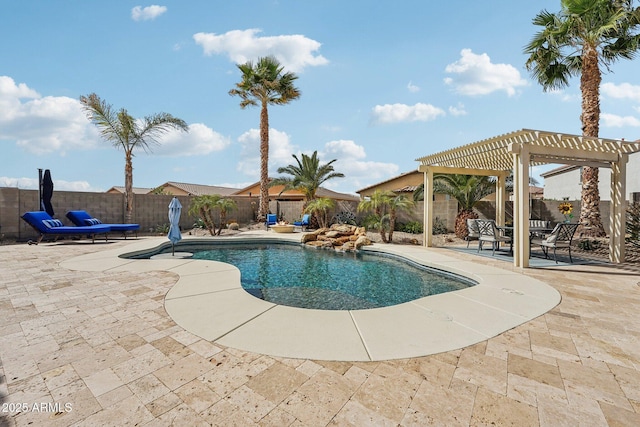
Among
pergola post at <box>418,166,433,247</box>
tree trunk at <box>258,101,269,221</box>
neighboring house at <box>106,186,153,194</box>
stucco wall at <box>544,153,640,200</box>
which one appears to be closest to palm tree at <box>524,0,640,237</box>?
pergola post at <box>418,166,433,247</box>

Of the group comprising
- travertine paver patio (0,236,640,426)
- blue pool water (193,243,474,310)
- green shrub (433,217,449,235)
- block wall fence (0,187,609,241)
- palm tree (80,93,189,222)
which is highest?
palm tree (80,93,189,222)

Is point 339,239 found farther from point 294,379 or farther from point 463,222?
point 294,379

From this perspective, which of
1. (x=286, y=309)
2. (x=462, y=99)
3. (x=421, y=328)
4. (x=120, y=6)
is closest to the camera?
(x=421, y=328)

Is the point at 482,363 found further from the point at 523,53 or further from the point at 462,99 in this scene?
the point at 523,53

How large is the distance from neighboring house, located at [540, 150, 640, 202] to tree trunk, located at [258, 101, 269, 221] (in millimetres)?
19706

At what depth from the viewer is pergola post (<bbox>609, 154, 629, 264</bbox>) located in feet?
24.4

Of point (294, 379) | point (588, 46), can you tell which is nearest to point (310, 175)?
point (588, 46)

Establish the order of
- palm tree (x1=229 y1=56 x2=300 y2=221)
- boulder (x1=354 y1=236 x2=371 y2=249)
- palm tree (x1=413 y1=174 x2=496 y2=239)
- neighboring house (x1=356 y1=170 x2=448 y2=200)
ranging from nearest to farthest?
1. boulder (x1=354 y1=236 x2=371 y2=249)
2. palm tree (x1=413 y1=174 x2=496 y2=239)
3. palm tree (x1=229 y1=56 x2=300 y2=221)
4. neighboring house (x1=356 y1=170 x2=448 y2=200)

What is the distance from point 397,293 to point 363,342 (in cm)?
285

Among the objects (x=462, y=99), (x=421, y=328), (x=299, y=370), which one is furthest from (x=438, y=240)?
(x=299, y=370)

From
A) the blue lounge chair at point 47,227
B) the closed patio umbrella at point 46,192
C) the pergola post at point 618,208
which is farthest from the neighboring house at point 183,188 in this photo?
the pergola post at point 618,208

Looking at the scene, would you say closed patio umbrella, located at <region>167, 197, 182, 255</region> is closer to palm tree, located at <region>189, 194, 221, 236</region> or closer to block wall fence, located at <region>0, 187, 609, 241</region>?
palm tree, located at <region>189, 194, 221, 236</region>

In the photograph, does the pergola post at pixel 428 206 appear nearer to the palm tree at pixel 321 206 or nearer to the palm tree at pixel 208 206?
the palm tree at pixel 321 206

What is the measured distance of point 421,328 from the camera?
3.12m
